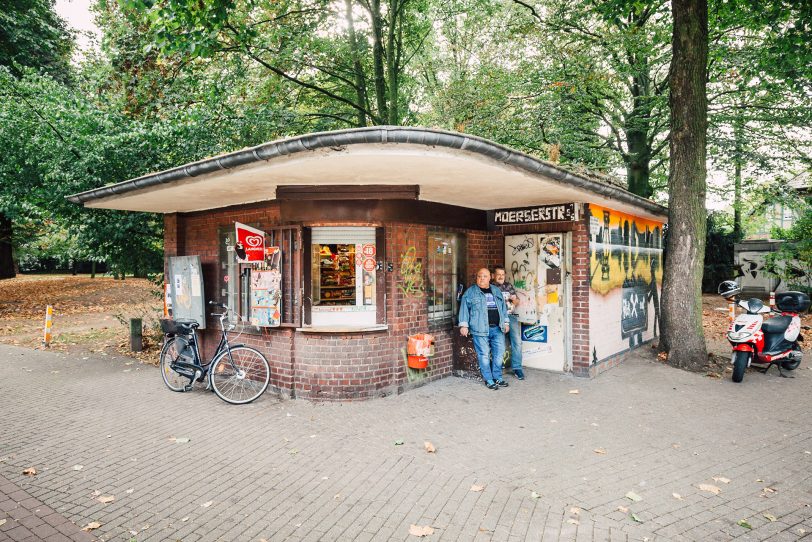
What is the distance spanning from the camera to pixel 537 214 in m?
7.54

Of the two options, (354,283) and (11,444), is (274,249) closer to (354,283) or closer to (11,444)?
(354,283)

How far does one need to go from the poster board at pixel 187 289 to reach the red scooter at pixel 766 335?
8.30 m

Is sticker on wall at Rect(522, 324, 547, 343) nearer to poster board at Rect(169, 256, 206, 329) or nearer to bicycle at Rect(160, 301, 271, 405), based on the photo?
bicycle at Rect(160, 301, 271, 405)

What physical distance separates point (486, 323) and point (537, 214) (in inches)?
84.0

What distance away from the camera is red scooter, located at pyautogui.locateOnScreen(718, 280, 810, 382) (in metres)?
6.80

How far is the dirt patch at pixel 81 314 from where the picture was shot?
10.5m

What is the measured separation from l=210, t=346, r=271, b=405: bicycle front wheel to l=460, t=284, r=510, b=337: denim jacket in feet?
9.66

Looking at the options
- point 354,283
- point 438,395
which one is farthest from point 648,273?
point 354,283

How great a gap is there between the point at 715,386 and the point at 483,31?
14.7 m

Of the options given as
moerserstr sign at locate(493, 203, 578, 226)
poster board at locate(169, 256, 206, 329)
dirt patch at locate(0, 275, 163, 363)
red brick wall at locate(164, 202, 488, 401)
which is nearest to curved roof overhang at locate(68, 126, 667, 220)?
moerserstr sign at locate(493, 203, 578, 226)

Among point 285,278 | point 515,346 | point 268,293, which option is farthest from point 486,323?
point 268,293

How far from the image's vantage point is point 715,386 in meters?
6.70

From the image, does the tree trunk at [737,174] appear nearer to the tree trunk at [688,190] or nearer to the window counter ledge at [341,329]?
the tree trunk at [688,190]

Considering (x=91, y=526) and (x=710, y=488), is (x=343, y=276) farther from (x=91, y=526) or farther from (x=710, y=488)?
(x=710, y=488)
